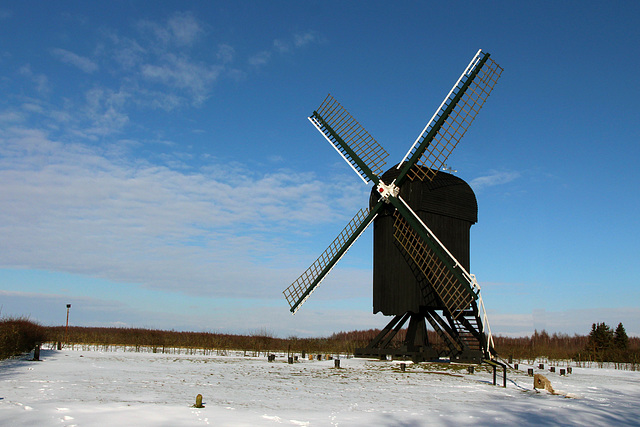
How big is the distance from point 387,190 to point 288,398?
41.9 ft

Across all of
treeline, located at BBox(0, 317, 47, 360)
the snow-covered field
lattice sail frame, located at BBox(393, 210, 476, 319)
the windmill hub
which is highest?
the windmill hub

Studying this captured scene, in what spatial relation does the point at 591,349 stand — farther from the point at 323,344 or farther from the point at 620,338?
the point at 323,344

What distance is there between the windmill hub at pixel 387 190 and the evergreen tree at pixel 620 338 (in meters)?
32.9

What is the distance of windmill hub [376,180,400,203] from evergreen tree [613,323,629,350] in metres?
32.9

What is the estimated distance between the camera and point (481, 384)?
16.7m

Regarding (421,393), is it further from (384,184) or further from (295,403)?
(384,184)

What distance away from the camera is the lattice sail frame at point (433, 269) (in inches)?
838

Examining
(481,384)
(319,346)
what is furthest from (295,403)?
(319,346)

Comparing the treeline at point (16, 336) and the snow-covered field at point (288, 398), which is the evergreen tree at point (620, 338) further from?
the treeline at point (16, 336)

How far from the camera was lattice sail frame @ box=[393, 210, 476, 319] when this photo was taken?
2130 centimetres

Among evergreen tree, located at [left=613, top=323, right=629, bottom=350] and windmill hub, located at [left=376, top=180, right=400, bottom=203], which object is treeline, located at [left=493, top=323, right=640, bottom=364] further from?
windmill hub, located at [left=376, top=180, right=400, bottom=203]

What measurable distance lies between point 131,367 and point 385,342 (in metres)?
11.3

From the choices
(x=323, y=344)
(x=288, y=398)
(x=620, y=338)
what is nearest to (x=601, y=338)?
(x=620, y=338)

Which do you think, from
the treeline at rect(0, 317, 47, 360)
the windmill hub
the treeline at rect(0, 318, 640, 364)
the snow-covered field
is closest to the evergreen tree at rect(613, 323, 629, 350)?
the treeline at rect(0, 318, 640, 364)
